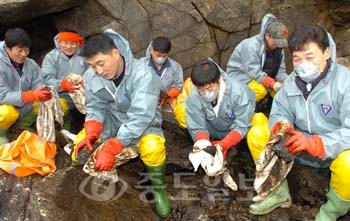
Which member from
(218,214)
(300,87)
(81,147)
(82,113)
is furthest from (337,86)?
(82,113)

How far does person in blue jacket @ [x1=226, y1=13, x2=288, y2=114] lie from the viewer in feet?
20.7

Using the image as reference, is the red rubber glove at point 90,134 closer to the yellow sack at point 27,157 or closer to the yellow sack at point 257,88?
the yellow sack at point 27,157

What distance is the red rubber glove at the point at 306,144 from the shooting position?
13.3ft

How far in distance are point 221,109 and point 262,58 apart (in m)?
1.69

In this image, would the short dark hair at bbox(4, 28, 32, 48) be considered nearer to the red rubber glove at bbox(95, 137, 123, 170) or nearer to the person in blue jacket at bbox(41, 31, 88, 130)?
the person in blue jacket at bbox(41, 31, 88, 130)

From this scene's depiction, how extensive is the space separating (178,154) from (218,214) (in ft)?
3.56

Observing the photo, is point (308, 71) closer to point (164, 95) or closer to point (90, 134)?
point (90, 134)

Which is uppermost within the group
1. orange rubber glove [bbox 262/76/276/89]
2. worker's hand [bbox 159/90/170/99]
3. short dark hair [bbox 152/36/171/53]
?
short dark hair [bbox 152/36/171/53]

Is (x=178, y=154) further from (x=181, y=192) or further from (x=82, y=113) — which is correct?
(x=82, y=113)

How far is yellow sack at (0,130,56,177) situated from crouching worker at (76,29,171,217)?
57 cm

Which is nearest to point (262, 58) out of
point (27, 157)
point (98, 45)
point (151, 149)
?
point (151, 149)

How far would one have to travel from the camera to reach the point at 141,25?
27.5 feet

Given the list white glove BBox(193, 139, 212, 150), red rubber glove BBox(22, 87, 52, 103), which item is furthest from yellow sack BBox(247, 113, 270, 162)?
red rubber glove BBox(22, 87, 52, 103)

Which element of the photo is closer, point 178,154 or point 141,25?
point 178,154
